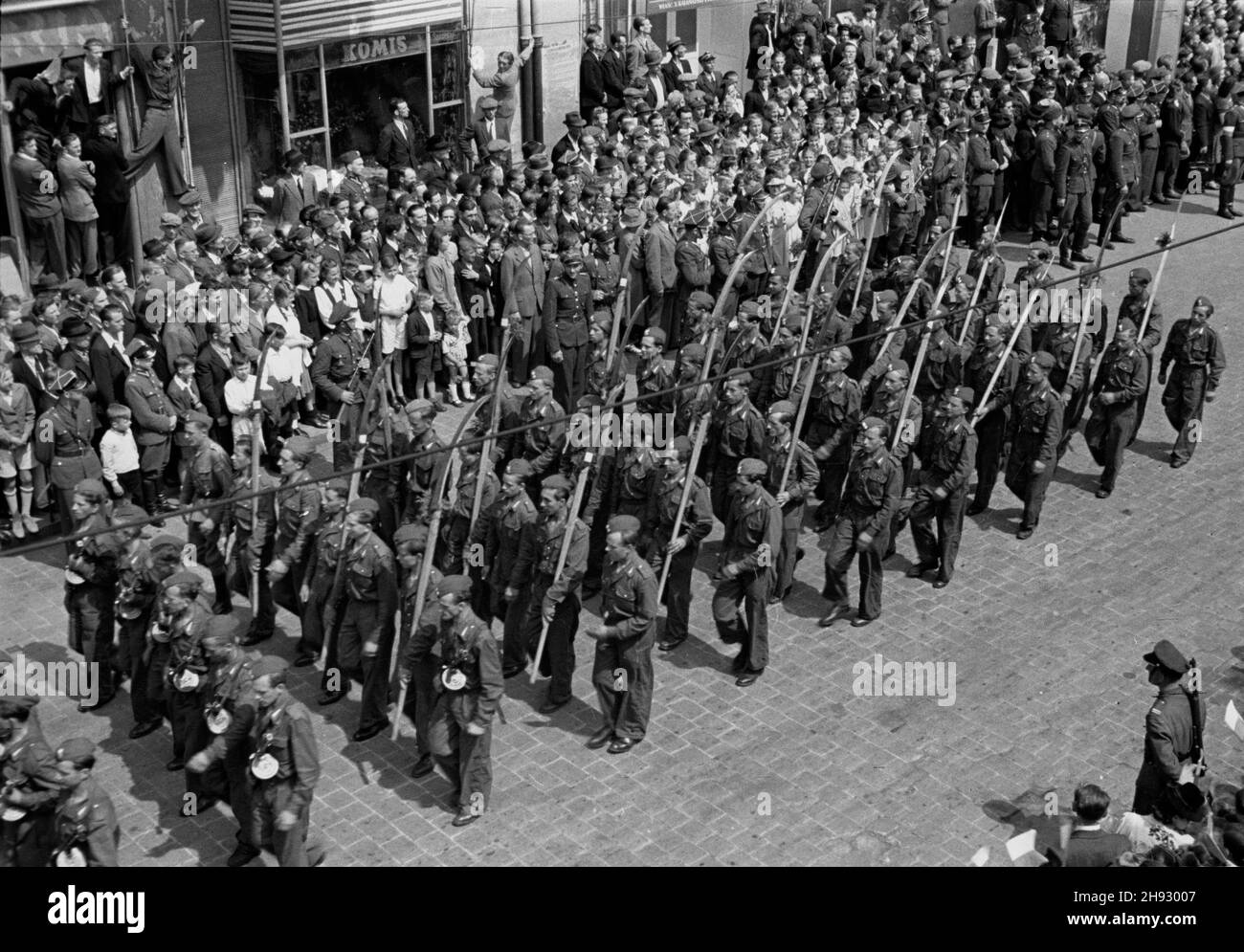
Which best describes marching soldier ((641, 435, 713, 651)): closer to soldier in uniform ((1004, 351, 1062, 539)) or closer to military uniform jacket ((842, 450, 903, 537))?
military uniform jacket ((842, 450, 903, 537))

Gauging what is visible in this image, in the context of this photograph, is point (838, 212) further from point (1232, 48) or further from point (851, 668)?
point (1232, 48)

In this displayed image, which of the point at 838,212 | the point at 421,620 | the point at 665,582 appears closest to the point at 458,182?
the point at 838,212

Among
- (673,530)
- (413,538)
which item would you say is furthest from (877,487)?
(413,538)

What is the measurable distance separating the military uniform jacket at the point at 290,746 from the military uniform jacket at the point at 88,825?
1.04 metres

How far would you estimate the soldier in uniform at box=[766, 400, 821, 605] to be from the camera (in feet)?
46.6

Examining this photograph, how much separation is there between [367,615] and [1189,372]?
874 cm

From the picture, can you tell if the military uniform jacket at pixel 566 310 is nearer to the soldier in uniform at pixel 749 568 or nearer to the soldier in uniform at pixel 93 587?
the soldier in uniform at pixel 749 568

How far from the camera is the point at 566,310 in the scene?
17828mm

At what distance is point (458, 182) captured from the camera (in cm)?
1981

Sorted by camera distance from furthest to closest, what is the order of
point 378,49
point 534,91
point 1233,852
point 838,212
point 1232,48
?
point 1232,48 → point 534,91 → point 378,49 → point 838,212 → point 1233,852

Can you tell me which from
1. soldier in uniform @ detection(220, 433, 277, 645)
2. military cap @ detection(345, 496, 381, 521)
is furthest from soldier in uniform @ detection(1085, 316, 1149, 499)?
soldier in uniform @ detection(220, 433, 277, 645)

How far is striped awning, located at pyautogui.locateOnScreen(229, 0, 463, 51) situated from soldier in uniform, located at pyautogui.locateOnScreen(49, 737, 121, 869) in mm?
12153

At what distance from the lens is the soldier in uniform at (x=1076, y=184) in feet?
74.1

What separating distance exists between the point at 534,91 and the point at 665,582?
12115 millimetres
